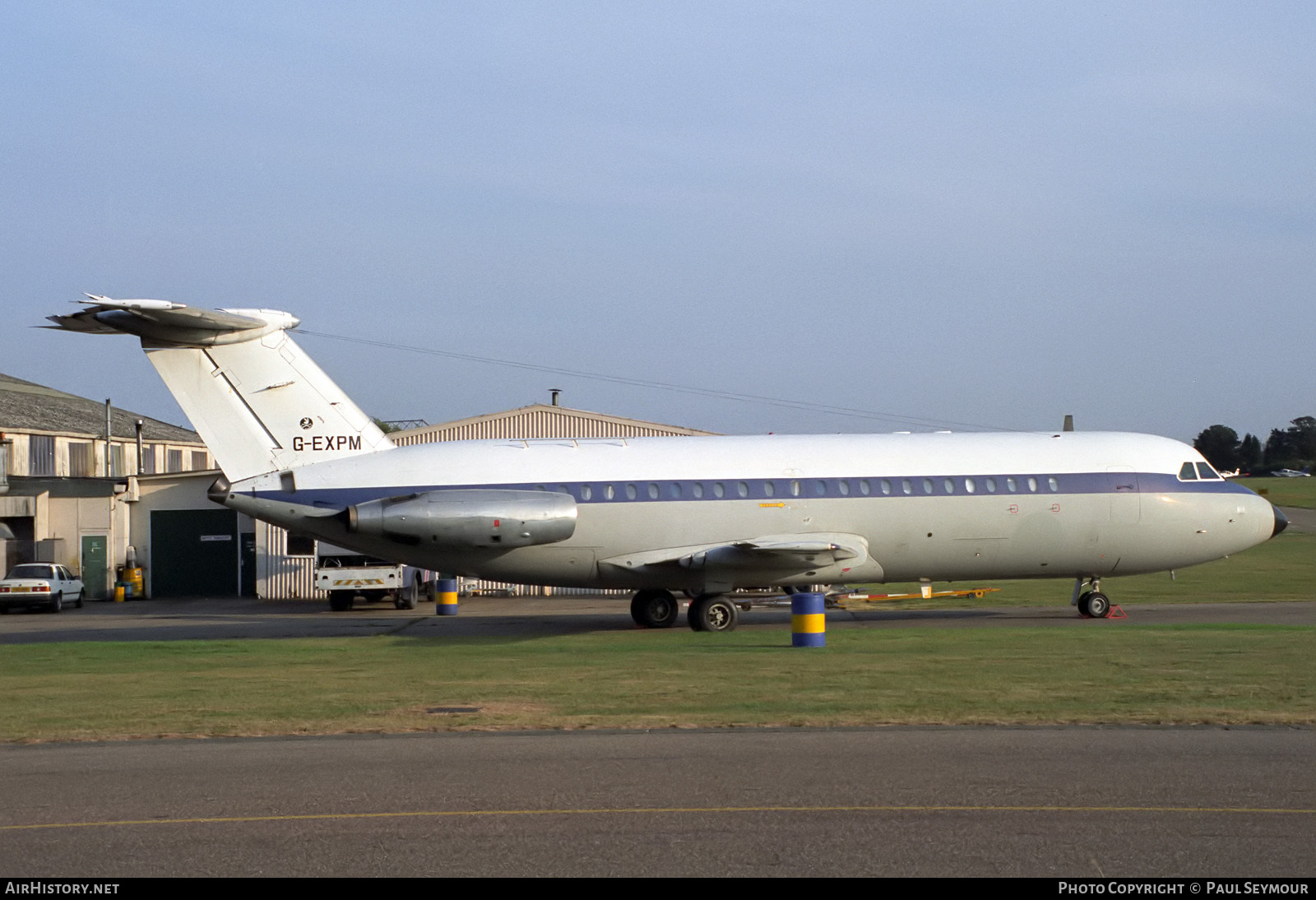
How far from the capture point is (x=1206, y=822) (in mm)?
8047

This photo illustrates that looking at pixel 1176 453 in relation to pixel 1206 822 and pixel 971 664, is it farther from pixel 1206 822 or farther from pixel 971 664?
pixel 1206 822

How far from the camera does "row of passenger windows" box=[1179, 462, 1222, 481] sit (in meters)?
27.3

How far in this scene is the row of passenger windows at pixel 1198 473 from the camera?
89.7ft

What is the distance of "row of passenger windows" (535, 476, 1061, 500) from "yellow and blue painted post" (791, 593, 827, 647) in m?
5.70

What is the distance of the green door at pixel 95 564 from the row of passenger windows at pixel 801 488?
26661 millimetres

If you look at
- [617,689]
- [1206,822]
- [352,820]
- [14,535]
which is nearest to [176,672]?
[617,689]

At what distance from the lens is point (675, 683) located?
15602mm

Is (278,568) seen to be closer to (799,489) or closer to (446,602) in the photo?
(446,602)

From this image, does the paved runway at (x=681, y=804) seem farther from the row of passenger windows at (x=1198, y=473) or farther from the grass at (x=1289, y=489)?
the grass at (x=1289, y=489)

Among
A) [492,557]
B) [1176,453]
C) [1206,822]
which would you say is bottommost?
[1206,822]

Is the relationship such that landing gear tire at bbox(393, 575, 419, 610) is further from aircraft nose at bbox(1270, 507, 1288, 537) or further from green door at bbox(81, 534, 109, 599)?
aircraft nose at bbox(1270, 507, 1288, 537)

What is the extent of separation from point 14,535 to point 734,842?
44.0 metres

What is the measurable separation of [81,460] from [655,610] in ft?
124

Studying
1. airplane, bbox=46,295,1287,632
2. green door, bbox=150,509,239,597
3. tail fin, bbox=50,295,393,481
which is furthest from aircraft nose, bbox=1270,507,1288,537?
green door, bbox=150,509,239,597
